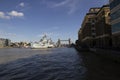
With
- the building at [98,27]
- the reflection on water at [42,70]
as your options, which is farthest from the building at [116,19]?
the reflection on water at [42,70]

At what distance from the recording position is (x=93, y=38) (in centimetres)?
10381

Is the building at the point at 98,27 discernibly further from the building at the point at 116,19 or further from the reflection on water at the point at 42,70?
the reflection on water at the point at 42,70

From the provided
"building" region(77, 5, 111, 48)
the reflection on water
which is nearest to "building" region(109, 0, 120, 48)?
"building" region(77, 5, 111, 48)

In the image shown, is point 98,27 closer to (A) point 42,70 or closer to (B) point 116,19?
(B) point 116,19

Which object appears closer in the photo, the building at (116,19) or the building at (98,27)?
the building at (116,19)

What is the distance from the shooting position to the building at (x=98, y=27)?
72.2 m

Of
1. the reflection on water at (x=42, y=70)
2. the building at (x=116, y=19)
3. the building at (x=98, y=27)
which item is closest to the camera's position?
the reflection on water at (x=42, y=70)

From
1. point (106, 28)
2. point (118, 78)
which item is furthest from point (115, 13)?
point (118, 78)

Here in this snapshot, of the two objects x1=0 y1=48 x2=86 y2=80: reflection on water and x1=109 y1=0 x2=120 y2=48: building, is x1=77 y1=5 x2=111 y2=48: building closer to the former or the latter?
x1=109 y1=0 x2=120 y2=48: building

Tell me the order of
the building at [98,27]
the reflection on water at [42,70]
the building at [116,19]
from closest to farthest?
the reflection on water at [42,70] < the building at [116,19] < the building at [98,27]

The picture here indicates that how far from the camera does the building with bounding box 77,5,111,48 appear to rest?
7225 cm

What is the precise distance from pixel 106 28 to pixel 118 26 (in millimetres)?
20404

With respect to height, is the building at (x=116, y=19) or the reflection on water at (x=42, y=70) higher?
the building at (x=116, y=19)

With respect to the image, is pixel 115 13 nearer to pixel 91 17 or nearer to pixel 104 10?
pixel 104 10
